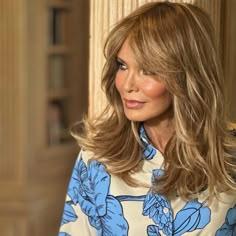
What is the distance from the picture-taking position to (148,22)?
1167mm

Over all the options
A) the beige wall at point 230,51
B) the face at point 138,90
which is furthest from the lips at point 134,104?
the beige wall at point 230,51

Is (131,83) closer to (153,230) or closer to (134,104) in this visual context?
(134,104)

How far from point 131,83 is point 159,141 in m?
0.18

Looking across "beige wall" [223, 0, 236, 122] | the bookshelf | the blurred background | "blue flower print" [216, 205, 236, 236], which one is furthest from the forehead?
the bookshelf

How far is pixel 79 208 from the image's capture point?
1.28 metres

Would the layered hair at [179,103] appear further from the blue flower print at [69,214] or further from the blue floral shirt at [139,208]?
the blue flower print at [69,214]

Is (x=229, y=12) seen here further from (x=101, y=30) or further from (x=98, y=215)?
(x=98, y=215)

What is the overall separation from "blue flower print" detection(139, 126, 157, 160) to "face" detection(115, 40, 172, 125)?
2.9 inches

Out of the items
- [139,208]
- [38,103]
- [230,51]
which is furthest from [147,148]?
[38,103]

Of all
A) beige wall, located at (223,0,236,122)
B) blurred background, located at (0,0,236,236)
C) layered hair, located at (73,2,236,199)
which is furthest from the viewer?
blurred background, located at (0,0,236,236)

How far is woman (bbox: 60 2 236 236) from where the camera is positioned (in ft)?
3.84

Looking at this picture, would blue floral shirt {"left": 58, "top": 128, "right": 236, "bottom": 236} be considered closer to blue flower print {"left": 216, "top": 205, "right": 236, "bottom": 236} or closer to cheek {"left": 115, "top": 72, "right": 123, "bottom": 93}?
blue flower print {"left": 216, "top": 205, "right": 236, "bottom": 236}

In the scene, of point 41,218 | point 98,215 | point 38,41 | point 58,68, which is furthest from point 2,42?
point 98,215

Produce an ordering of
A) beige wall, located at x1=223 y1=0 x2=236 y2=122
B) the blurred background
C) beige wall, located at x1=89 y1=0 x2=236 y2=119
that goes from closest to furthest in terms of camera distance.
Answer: beige wall, located at x1=89 y1=0 x2=236 y2=119
beige wall, located at x1=223 y1=0 x2=236 y2=122
the blurred background
